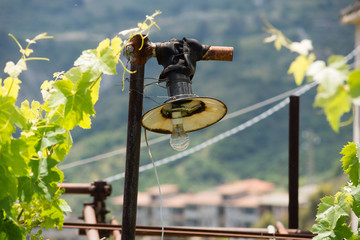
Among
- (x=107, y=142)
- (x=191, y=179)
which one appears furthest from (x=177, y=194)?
(x=107, y=142)

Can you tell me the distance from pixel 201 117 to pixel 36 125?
0.46 meters

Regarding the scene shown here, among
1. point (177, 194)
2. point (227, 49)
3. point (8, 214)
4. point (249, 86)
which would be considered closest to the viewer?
point (8, 214)

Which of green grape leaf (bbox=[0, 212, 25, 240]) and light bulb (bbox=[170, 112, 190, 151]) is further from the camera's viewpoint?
light bulb (bbox=[170, 112, 190, 151])

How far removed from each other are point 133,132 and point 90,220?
0.77 m

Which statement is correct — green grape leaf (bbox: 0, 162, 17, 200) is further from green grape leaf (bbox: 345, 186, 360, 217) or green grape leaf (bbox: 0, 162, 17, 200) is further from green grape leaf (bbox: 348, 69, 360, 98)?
green grape leaf (bbox: 345, 186, 360, 217)

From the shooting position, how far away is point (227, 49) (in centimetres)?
126

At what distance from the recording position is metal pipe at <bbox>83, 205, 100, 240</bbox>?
1.43m

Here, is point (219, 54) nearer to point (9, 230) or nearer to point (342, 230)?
point (342, 230)

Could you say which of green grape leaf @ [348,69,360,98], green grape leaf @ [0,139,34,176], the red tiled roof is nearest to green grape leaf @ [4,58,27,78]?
green grape leaf @ [0,139,34,176]

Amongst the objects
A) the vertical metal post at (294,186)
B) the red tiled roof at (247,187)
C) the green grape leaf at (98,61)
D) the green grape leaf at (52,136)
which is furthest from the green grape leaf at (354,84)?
the red tiled roof at (247,187)

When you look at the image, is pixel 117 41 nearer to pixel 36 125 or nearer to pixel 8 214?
pixel 36 125

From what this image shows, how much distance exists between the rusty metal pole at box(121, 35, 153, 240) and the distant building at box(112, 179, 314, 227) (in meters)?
40.4

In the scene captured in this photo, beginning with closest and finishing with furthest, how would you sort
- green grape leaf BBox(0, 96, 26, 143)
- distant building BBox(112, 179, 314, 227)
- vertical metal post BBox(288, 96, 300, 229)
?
green grape leaf BBox(0, 96, 26, 143)
vertical metal post BBox(288, 96, 300, 229)
distant building BBox(112, 179, 314, 227)

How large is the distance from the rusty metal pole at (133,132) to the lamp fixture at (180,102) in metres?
0.03
